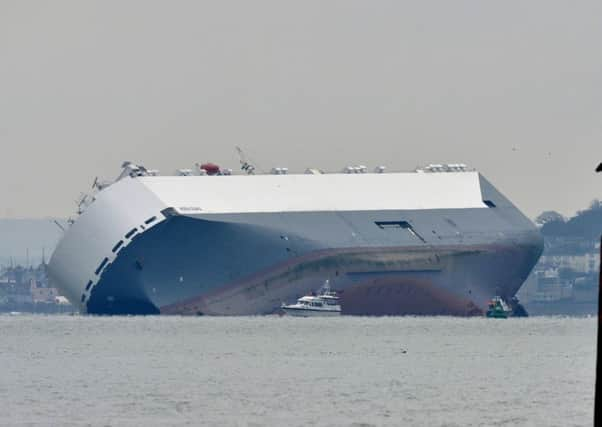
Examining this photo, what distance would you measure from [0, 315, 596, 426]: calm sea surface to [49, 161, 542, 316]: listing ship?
20585 mm

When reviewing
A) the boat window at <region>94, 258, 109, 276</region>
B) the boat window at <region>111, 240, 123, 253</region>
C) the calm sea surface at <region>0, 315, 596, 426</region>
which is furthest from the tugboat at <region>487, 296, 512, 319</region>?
the calm sea surface at <region>0, 315, 596, 426</region>

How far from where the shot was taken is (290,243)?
17088 centimetres

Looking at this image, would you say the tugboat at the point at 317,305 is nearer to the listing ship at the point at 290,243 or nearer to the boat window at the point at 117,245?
the listing ship at the point at 290,243

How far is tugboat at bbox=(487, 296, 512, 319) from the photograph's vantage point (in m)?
174

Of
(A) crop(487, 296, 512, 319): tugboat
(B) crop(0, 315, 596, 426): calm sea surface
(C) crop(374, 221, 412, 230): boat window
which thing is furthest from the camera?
(C) crop(374, 221, 412, 230): boat window

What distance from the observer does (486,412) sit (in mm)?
79812

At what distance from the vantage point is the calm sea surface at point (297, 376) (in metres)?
78.8

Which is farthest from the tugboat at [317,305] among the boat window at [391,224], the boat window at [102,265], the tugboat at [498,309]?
the boat window at [102,265]

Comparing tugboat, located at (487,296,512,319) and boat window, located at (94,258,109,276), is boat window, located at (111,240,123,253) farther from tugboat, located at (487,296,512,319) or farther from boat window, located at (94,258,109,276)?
tugboat, located at (487,296,512,319)

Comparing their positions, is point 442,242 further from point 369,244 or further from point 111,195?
point 111,195

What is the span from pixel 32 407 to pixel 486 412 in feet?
43.6

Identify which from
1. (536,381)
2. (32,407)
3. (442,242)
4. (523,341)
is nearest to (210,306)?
(442,242)

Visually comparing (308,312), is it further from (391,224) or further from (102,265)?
(102,265)

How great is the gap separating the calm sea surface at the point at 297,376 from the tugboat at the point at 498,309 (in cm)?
2601
